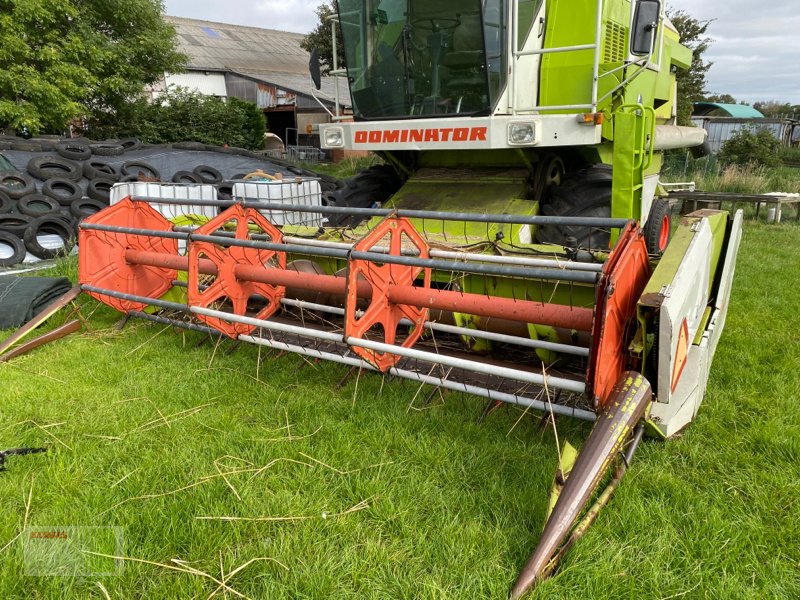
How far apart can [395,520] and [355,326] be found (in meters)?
0.88

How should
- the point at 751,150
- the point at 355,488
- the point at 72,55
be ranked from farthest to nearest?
the point at 751,150 → the point at 72,55 → the point at 355,488

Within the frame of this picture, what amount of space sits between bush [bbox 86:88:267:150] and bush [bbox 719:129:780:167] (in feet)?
45.8

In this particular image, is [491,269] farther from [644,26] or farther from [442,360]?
[644,26]

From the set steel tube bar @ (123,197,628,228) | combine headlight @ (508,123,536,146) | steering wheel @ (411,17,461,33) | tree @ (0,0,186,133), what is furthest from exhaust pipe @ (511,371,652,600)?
tree @ (0,0,186,133)

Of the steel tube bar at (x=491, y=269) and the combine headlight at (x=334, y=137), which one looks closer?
the steel tube bar at (x=491, y=269)

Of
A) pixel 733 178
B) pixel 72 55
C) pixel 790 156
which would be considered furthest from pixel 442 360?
pixel 790 156

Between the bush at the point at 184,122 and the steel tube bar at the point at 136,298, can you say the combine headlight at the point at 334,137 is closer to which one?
the steel tube bar at the point at 136,298

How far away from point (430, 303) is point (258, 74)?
31369 millimetres

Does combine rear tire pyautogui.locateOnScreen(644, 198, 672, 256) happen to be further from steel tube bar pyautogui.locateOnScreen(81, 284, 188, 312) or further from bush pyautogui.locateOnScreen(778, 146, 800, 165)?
bush pyautogui.locateOnScreen(778, 146, 800, 165)

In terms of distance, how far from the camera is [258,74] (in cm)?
3095

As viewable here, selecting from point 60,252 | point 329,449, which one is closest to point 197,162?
point 60,252

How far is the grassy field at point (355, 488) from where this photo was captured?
1883 mm

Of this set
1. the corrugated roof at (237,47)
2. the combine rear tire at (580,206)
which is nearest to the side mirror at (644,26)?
the combine rear tire at (580,206)

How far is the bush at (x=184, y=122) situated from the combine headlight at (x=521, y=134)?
→ 14.8 meters
